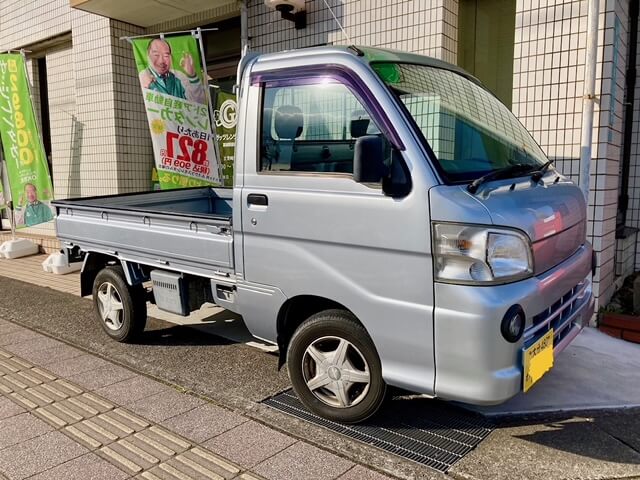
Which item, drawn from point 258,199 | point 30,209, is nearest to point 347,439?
point 258,199

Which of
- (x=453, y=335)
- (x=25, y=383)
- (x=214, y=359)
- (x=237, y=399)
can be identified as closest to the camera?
(x=453, y=335)

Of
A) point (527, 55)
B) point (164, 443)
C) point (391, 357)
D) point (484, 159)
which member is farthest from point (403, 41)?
point (164, 443)

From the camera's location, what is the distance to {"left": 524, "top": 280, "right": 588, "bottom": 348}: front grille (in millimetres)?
2879

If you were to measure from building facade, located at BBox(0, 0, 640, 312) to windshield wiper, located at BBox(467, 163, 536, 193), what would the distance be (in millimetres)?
1828

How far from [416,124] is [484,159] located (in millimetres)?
558

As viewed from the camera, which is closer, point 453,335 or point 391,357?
point 453,335

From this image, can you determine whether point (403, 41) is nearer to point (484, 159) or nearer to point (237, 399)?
point (484, 159)

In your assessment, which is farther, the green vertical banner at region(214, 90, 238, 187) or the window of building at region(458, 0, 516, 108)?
the green vertical banner at region(214, 90, 238, 187)

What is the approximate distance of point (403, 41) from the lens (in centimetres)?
606

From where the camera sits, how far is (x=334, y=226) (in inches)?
125

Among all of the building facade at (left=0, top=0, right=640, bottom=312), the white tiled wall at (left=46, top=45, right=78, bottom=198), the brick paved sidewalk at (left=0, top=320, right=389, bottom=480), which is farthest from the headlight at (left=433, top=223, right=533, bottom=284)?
the white tiled wall at (left=46, top=45, right=78, bottom=198)

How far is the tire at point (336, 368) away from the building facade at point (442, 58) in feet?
9.52

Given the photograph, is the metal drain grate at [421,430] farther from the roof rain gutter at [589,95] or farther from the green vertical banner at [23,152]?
the green vertical banner at [23,152]

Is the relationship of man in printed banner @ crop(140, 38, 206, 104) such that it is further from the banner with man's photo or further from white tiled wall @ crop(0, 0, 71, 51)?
white tiled wall @ crop(0, 0, 71, 51)
